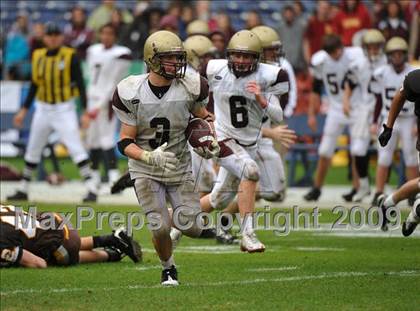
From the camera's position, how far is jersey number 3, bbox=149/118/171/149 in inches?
272

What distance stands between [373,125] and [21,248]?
6248mm

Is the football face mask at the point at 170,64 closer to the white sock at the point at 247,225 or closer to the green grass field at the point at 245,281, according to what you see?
the green grass field at the point at 245,281

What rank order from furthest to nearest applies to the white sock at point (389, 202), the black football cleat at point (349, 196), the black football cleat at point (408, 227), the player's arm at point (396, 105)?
the black football cleat at point (349, 196)
the white sock at point (389, 202)
the black football cleat at point (408, 227)
the player's arm at point (396, 105)

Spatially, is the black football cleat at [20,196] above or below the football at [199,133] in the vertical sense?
below

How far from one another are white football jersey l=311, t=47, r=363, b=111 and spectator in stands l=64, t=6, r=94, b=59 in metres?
5.25

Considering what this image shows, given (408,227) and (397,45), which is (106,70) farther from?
(408,227)

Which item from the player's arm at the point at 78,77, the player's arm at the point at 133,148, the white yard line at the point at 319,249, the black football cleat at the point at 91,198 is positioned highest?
the player's arm at the point at 133,148

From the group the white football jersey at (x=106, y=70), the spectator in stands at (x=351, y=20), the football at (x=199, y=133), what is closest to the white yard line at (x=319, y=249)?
the football at (x=199, y=133)

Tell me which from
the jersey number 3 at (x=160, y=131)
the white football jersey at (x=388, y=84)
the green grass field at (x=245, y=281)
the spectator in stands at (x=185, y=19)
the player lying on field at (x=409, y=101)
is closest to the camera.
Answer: the green grass field at (x=245, y=281)

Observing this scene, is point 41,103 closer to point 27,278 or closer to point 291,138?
point 291,138

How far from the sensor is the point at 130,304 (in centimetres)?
615

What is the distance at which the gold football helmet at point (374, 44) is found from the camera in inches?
509

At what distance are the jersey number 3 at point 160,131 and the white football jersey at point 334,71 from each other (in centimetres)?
643

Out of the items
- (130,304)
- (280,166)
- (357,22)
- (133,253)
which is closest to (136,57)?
(357,22)
